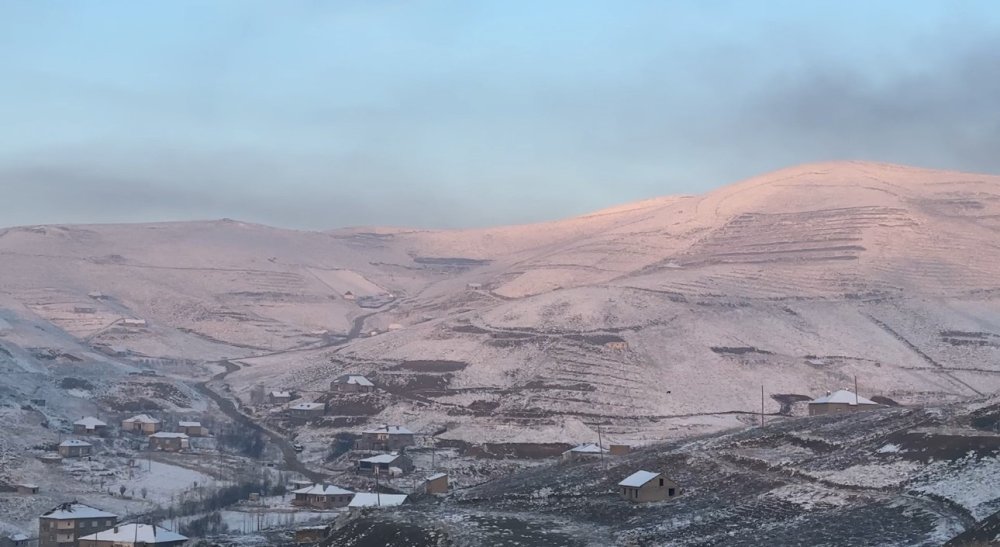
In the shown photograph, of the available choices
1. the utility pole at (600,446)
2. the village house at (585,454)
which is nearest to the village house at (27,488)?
the village house at (585,454)

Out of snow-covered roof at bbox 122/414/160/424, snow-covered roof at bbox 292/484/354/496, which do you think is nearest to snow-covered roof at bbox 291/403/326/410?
snow-covered roof at bbox 122/414/160/424

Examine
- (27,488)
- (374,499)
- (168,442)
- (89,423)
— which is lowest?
(374,499)

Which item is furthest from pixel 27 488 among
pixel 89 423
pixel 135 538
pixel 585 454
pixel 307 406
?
pixel 307 406

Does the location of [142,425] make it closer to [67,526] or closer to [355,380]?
[355,380]

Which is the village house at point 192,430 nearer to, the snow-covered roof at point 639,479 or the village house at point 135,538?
the village house at point 135,538

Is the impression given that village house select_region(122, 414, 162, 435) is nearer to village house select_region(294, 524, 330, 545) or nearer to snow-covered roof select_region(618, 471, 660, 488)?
village house select_region(294, 524, 330, 545)

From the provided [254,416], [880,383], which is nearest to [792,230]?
[880,383]
